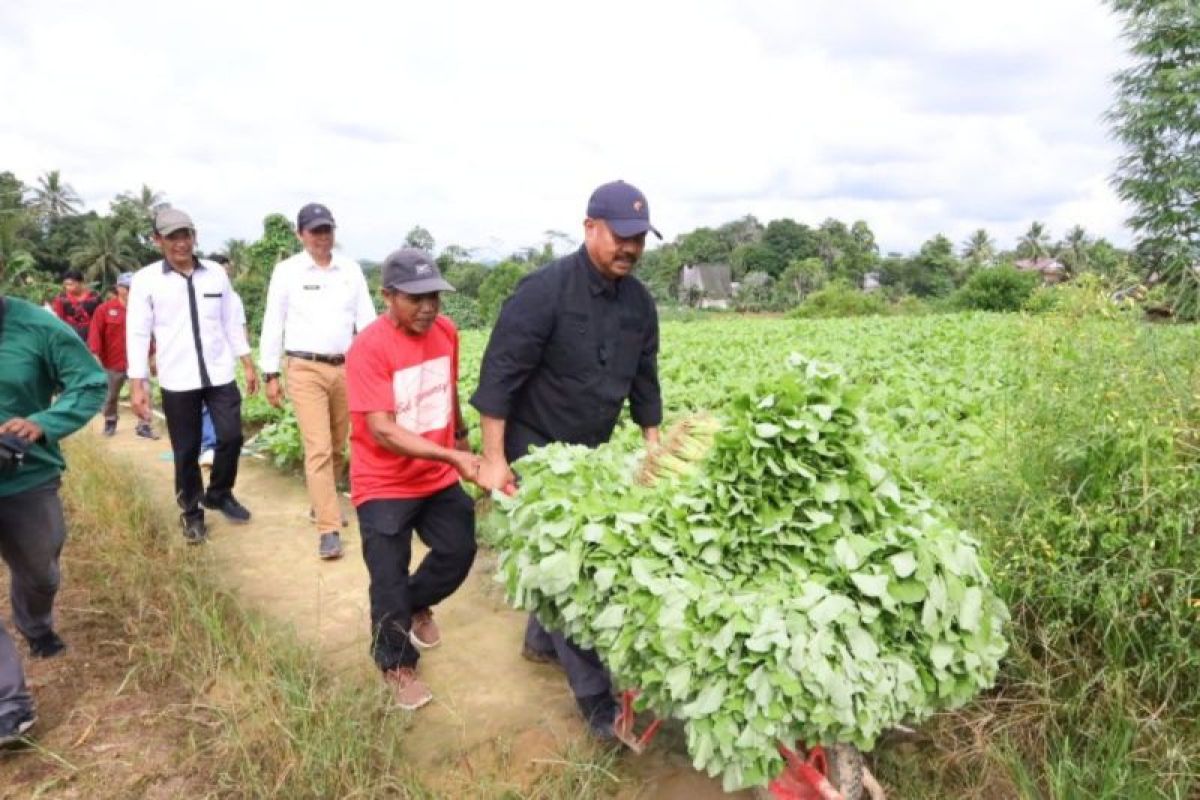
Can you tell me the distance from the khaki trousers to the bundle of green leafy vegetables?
297 centimetres

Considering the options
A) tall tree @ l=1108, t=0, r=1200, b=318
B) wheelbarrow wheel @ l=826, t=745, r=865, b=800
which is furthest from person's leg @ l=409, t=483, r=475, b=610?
tall tree @ l=1108, t=0, r=1200, b=318

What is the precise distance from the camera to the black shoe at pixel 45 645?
11.9 ft

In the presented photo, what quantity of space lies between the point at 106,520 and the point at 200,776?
293 cm

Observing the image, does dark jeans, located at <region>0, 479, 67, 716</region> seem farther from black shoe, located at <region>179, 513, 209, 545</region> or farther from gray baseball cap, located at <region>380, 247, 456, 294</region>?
gray baseball cap, located at <region>380, 247, 456, 294</region>

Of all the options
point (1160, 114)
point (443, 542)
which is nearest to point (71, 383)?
point (443, 542)

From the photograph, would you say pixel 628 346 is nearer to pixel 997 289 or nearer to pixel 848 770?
pixel 848 770

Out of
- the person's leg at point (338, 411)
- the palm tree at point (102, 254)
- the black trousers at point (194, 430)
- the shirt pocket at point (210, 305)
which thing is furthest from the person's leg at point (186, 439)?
the palm tree at point (102, 254)

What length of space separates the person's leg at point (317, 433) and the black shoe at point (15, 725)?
217cm

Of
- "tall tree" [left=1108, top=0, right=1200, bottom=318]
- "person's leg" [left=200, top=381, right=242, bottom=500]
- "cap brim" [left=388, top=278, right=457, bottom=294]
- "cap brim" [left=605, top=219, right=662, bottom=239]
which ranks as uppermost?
"tall tree" [left=1108, top=0, right=1200, bottom=318]

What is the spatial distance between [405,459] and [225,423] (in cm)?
249

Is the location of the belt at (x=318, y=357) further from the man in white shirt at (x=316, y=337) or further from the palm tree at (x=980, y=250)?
the palm tree at (x=980, y=250)

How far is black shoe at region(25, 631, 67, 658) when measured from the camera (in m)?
3.63

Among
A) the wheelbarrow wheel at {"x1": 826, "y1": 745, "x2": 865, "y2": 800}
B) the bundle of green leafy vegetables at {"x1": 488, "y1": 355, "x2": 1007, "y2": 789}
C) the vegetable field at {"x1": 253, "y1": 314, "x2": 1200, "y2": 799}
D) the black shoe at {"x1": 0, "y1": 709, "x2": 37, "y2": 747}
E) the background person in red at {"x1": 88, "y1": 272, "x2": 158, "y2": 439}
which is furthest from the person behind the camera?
the background person in red at {"x1": 88, "y1": 272, "x2": 158, "y2": 439}

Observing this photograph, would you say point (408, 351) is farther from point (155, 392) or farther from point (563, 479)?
point (155, 392)
